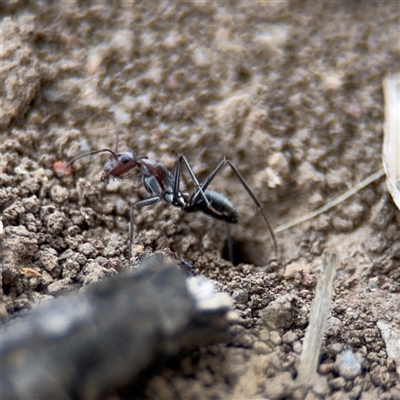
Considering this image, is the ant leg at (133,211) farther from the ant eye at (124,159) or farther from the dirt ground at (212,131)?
the ant eye at (124,159)

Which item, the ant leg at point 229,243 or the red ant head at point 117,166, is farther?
the ant leg at point 229,243

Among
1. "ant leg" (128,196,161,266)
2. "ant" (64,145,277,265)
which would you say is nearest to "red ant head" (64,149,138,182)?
"ant" (64,145,277,265)

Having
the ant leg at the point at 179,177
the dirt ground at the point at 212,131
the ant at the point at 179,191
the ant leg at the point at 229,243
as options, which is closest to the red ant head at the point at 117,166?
the ant at the point at 179,191

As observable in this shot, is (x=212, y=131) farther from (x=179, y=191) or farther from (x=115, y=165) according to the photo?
(x=115, y=165)

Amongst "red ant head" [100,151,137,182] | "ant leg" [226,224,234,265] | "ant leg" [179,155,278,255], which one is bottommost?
"ant leg" [226,224,234,265]

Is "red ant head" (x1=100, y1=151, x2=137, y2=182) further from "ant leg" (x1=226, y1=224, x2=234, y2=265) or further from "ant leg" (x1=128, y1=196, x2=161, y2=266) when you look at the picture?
"ant leg" (x1=226, y1=224, x2=234, y2=265)
